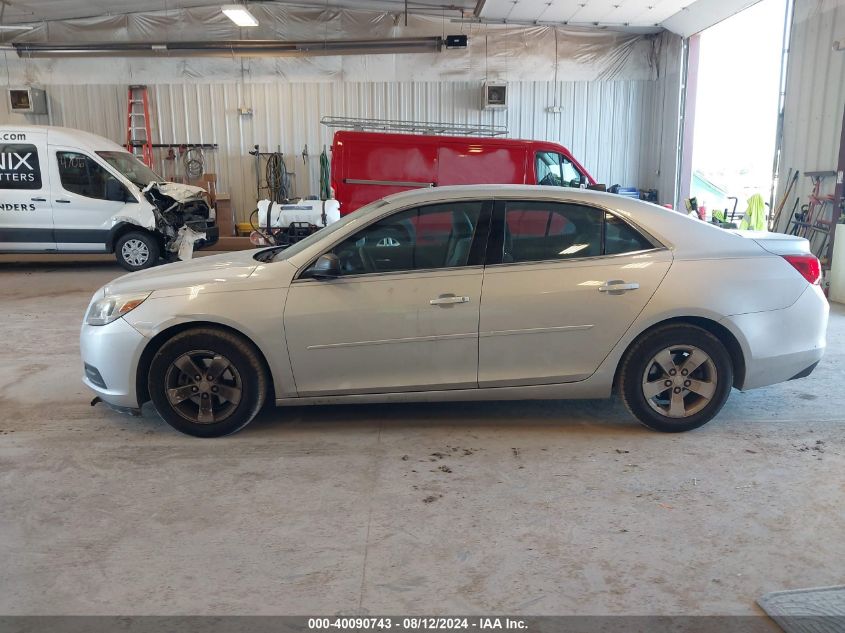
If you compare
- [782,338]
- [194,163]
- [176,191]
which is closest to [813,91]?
[782,338]

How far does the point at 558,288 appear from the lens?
145 inches

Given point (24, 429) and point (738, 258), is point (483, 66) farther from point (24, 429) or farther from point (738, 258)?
point (24, 429)

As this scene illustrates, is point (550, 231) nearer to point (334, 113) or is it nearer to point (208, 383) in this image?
point (208, 383)

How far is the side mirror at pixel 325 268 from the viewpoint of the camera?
144 inches

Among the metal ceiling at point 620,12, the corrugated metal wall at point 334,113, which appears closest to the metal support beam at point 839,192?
the metal ceiling at point 620,12

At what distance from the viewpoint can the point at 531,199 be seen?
152 inches

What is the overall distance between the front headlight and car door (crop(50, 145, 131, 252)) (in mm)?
7382

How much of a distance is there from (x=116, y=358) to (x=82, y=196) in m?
7.96

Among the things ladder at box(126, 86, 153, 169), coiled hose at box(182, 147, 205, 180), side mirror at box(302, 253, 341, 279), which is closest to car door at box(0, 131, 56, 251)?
ladder at box(126, 86, 153, 169)

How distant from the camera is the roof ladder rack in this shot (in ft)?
44.6

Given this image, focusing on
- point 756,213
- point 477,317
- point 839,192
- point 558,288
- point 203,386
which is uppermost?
point 839,192

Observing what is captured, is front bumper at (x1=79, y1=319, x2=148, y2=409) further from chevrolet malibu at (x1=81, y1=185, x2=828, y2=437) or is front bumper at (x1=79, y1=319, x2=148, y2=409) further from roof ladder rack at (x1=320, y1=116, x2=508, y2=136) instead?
roof ladder rack at (x1=320, y1=116, x2=508, y2=136)

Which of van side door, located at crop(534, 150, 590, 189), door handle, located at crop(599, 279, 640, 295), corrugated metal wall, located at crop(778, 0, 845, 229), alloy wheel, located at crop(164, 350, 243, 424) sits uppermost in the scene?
corrugated metal wall, located at crop(778, 0, 845, 229)

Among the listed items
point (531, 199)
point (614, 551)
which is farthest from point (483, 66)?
point (614, 551)
